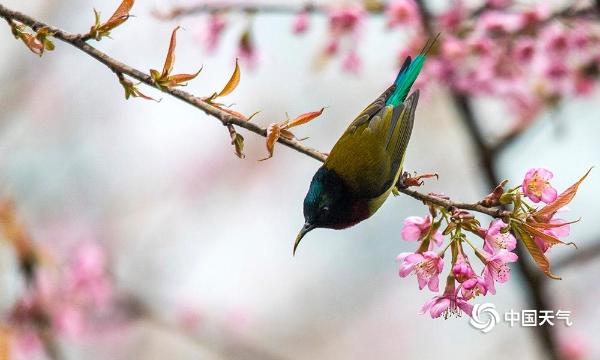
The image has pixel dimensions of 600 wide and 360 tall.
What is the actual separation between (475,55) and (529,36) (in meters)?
0.28

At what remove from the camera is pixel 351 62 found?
4.22 metres

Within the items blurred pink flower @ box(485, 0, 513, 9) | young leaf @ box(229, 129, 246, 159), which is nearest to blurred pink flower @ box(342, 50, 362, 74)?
blurred pink flower @ box(485, 0, 513, 9)

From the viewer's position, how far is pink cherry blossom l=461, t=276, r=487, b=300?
5.79ft

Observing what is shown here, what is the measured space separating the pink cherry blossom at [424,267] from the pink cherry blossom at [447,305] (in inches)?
1.3

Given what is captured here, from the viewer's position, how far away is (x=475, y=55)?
3984mm

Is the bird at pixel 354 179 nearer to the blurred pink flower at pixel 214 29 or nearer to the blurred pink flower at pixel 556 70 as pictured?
the blurred pink flower at pixel 214 29

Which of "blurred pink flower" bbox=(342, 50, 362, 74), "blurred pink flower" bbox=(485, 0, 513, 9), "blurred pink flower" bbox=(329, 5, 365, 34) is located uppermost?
"blurred pink flower" bbox=(485, 0, 513, 9)

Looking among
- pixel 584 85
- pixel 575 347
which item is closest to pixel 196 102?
pixel 584 85

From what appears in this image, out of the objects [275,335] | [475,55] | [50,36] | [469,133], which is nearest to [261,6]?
[475,55]

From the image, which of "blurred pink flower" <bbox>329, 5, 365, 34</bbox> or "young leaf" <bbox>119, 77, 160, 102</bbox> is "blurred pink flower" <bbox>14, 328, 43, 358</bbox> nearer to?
"blurred pink flower" <bbox>329, 5, 365, 34</bbox>

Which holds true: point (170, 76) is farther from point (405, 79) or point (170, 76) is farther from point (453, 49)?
point (453, 49)

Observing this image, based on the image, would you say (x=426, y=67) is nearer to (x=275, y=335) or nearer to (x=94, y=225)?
(x=94, y=225)

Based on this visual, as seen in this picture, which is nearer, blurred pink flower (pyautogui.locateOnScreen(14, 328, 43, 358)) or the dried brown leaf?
the dried brown leaf

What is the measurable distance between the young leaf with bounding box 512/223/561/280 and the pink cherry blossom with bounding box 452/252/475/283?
135 mm
